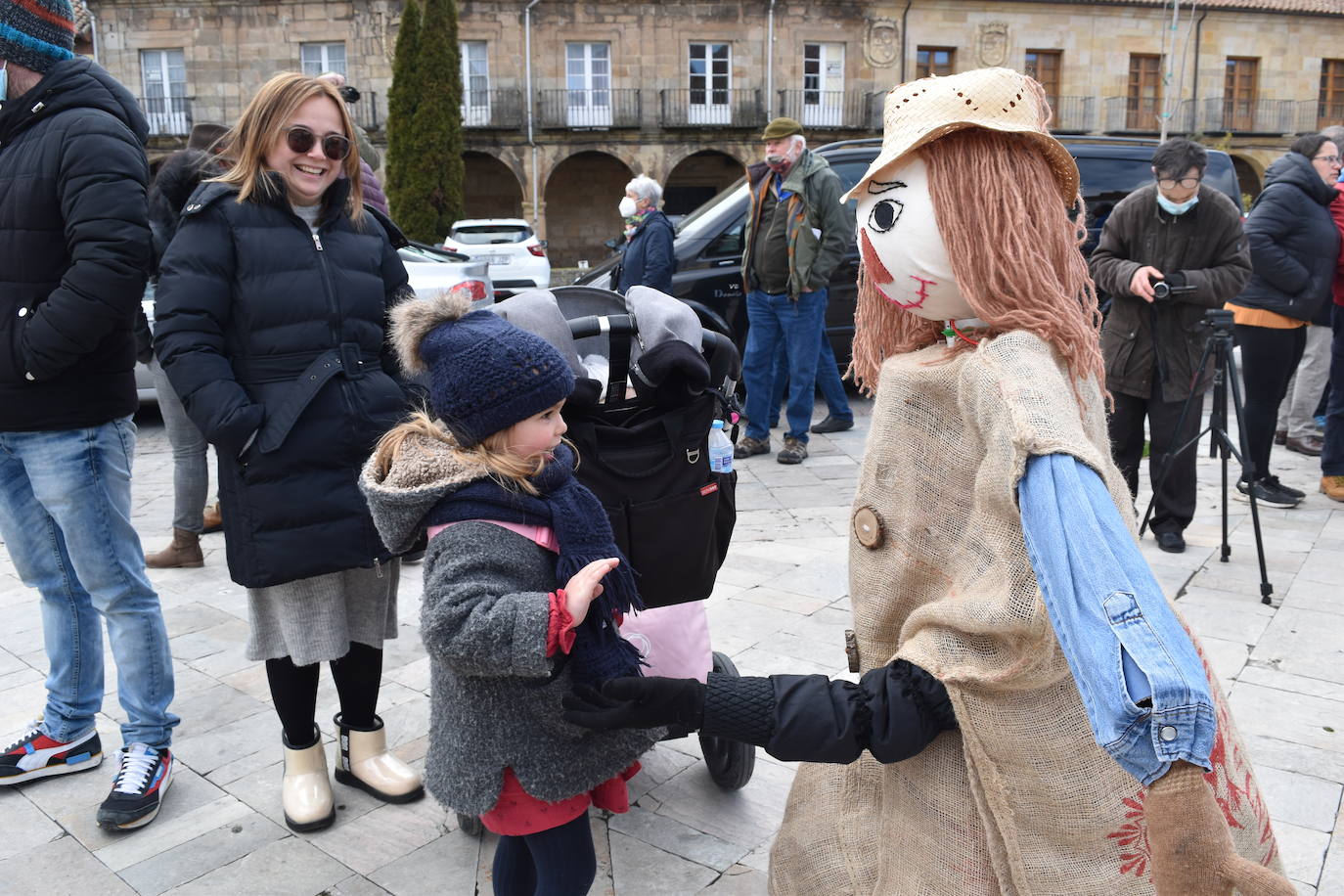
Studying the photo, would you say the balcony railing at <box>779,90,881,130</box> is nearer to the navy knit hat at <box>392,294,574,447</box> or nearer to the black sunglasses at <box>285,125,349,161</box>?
the black sunglasses at <box>285,125,349,161</box>

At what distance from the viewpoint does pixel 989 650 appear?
1.54 meters

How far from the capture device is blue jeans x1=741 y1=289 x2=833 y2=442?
22.4ft

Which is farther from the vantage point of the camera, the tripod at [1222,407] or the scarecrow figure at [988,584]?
the tripod at [1222,407]

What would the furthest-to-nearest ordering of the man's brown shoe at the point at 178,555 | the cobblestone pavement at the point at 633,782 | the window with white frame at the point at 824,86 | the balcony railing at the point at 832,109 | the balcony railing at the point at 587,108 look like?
the window with white frame at the point at 824,86 < the balcony railing at the point at 832,109 < the balcony railing at the point at 587,108 < the man's brown shoe at the point at 178,555 < the cobblestone pavement at the point at 633,782

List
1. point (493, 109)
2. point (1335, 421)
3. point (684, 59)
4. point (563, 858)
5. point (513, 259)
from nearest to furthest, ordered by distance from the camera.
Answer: point (563, 858) → point (1335, 421) → point (513, 259) → point (493, 109) → point (684, 59)

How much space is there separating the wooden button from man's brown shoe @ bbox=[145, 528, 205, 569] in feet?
13.7

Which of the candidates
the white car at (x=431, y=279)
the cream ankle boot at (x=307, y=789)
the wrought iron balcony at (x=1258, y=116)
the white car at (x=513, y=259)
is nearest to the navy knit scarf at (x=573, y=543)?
the cream ankle boot at (x=307, y=789)

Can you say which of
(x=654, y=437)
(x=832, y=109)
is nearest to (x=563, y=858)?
(x=654, y=437)

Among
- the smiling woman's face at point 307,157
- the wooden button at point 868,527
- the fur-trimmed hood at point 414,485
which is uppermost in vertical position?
the smiling woman's face at point 307,157

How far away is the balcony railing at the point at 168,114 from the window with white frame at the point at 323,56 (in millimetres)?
3466

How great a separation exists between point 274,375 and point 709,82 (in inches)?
1083

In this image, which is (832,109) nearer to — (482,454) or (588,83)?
(588,83)

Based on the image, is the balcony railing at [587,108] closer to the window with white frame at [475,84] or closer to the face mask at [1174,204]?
the window with white frame at [475,84]

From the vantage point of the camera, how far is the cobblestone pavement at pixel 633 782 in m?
2.62
